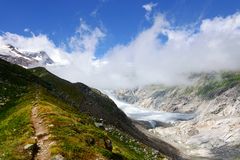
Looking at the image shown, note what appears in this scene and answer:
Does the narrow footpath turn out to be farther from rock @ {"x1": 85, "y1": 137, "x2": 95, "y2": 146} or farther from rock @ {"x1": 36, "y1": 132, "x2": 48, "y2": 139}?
rock @ {"x1": 85, "y1": 137, "x2": 95, "y2": 146}

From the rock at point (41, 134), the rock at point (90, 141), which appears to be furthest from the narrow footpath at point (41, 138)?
the rock at point (90, 141)

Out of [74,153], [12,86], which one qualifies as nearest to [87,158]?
[74,153]

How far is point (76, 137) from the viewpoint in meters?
55.3

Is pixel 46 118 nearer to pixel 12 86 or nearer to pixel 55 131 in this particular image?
pixel 55 131

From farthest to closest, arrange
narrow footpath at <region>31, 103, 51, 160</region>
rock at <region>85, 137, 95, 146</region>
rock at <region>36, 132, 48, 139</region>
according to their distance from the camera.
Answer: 1. rock at <region>36, 132, 48, 139</region>
2. rock at <region>85, 137, 95, 146</region>
3. narrow footpath at <region>31, 103, 51, 160</region>

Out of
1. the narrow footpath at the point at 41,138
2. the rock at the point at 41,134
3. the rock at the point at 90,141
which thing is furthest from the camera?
the rock at the point at 41,134

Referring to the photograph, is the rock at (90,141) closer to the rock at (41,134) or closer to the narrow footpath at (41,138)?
the narrow footpath at (41,138)

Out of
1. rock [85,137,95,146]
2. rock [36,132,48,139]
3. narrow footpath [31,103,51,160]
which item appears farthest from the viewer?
rock [36,132,48,139]

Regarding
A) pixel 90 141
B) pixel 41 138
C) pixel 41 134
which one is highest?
pixel 90 141

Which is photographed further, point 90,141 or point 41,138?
point 90,141

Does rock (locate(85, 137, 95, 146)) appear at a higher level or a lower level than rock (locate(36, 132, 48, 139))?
higher

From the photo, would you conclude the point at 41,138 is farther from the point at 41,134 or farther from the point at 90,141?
the point at 90,141

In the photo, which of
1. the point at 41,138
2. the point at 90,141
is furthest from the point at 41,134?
the point at 90,141

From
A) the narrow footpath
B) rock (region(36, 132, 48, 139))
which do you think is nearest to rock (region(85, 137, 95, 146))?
the narrow footpath
